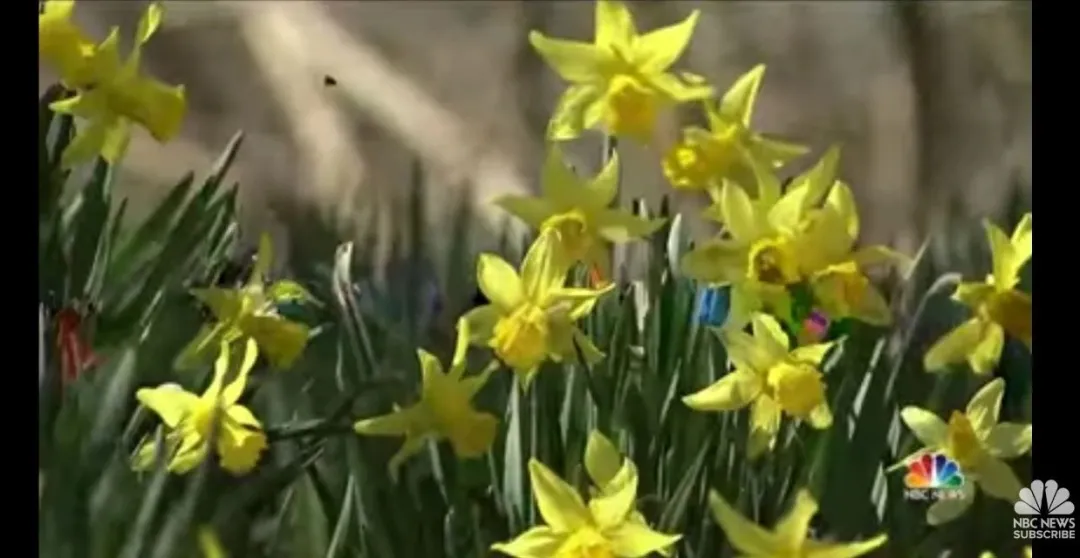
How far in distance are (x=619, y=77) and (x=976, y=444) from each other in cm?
31

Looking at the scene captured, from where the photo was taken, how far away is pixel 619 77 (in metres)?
0.83

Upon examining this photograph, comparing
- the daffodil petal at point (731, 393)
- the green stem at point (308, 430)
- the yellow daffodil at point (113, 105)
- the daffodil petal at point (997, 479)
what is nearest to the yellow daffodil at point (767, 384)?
the daffodil petal at point (731, 393)

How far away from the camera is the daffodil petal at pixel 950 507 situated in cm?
83

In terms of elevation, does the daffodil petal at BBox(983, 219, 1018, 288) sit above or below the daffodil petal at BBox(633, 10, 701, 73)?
below

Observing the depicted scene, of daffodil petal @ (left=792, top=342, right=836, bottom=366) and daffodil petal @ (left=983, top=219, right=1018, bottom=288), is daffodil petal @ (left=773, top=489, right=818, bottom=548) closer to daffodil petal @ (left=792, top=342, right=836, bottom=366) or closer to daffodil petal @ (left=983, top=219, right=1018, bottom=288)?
daffodil petal @ (left=792, top=342, right=836, bottom=366)

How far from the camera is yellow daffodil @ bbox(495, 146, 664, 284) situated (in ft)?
2.70

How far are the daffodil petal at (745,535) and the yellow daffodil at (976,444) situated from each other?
0.35 feet

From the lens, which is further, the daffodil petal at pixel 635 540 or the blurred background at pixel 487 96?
the blurred background at pixel 487 96

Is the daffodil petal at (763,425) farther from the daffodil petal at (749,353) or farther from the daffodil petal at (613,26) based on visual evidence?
the daffodil petal at (613,26)
